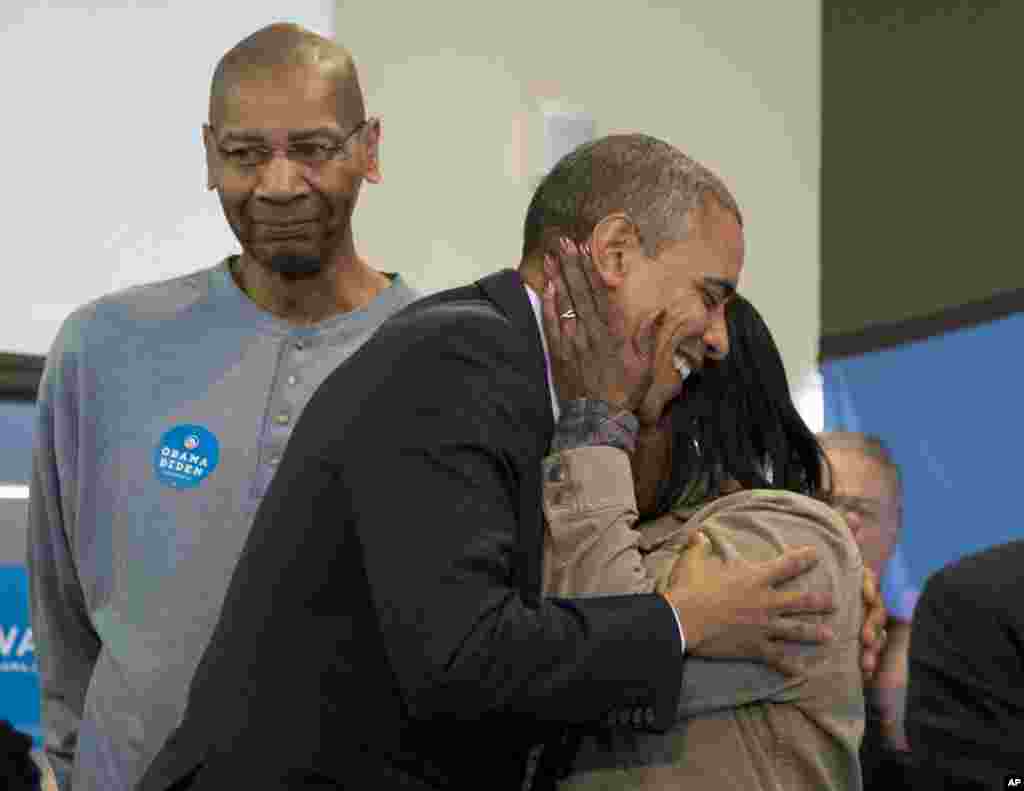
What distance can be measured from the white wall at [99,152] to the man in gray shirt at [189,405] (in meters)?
0.91

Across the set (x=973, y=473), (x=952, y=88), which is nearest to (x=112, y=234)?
(x=973, y=473)

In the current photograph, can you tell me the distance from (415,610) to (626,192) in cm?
53

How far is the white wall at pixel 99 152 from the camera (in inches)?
131

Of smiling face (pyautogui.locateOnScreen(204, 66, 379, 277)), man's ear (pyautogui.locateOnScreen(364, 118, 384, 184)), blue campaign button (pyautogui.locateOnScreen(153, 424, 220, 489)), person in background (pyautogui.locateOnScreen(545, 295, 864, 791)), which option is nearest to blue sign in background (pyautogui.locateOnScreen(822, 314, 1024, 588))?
man's ear (pyautogui.locateOnScreen(364, 118, 384, 184))

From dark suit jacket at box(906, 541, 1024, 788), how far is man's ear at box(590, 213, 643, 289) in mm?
906

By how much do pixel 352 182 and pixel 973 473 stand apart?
359 centimetres

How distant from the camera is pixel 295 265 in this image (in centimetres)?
242

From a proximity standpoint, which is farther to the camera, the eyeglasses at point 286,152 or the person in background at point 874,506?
the person in background at point 874,506

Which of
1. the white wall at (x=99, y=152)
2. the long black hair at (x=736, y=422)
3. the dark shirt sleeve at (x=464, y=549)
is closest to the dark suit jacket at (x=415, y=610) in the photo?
A: the dark shirt sleeve at (x=464, y=549)

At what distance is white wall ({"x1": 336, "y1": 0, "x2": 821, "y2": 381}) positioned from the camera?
4176mm

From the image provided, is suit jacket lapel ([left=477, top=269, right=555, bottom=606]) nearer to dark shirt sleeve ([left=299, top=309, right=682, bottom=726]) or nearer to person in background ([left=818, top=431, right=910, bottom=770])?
dark shirt sleeve ([left=299, top=309, right=682, bottom=726])

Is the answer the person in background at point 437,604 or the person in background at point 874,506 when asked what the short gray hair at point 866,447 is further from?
the person in background at point 437,604

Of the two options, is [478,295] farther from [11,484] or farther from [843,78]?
[843,78]

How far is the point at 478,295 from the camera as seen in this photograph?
68.6 inches
